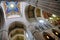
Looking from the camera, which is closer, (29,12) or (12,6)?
(29,12)

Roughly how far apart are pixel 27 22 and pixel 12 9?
138 inches

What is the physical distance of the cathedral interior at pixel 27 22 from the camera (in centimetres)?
1045

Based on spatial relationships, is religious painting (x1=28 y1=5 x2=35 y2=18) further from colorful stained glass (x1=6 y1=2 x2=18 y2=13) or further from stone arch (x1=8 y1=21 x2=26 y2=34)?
colorful stained glass (x1=6 y1=2 x2=18 y2=13)

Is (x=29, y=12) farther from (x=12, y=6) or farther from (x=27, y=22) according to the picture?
(x=12, y=6)

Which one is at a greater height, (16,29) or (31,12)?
(31,12)

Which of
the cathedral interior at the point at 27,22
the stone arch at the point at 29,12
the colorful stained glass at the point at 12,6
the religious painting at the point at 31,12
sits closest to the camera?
the cathedral interior at the point at 27,22

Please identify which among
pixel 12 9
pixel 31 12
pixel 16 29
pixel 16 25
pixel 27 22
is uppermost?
pixel 12 9

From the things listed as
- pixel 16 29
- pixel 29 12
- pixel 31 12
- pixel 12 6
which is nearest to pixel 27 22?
pixel 29 12

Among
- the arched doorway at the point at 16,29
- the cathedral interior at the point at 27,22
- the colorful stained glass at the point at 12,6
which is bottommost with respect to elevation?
the arched doorway at the point at 16,29

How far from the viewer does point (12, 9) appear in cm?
1518

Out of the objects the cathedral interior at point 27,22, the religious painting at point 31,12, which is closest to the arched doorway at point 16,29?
the cathedral interior at point 27,22

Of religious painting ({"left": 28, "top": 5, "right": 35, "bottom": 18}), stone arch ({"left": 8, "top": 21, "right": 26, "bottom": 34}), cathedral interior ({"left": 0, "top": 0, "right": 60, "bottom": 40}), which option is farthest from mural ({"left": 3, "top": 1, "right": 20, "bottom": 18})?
religious painting ({"left": 28, "top": 5, "right": 35, "bottom": 18})

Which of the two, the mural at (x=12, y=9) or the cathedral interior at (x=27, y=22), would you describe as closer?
the cathedral interior at (x=27, y=22)

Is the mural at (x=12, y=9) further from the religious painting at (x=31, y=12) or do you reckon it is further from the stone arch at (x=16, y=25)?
the religious painting at (x=31, y=12)
